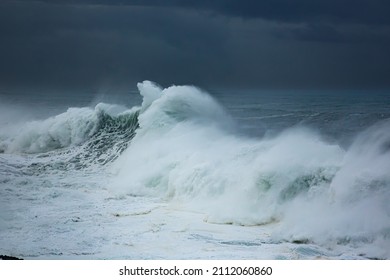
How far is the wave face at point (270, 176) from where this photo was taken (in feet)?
19.0

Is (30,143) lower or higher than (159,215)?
higher

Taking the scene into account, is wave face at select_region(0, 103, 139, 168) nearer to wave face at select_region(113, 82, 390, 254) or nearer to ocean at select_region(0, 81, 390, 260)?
ocean at select_region(0, 81, 390, 260)

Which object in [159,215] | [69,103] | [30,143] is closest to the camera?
[159,215]

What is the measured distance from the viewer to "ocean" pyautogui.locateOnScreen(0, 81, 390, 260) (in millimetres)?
5711

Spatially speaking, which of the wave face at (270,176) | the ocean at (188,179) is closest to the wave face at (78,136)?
the ocean at (188,179)

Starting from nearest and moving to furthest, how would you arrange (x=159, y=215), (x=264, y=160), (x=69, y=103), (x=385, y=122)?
(x=159, y=215), (x=264, y=160), (x=385, y=122), (x=69, y=103)

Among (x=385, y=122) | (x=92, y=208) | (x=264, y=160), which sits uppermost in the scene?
(x=385, y=122)

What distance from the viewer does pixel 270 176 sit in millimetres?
6613

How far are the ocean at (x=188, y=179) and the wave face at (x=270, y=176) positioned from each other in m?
0.01

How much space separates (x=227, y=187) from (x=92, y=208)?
1333 millimetres

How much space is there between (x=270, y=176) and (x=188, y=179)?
34.7 inches

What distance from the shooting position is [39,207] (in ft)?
21.3
